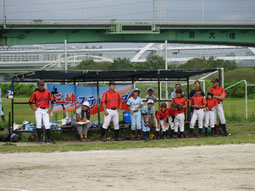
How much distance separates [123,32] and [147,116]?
28.3 metres

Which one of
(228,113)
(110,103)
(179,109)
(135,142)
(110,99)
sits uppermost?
(110,99)

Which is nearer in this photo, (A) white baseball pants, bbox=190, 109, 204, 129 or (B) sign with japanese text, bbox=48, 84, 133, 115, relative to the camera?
(A) white baseball pants, bbox=190, 109, 204, 129

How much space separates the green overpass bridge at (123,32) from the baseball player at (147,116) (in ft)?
89.1

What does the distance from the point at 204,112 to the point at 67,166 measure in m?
8.06

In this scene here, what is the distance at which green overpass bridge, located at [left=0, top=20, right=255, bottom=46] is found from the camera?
138 feet

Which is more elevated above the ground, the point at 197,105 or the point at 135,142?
the point at 197,105

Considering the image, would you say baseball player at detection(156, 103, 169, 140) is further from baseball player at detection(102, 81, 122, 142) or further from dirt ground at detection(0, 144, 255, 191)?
dirt ground at detection(0, 144, 255, 191)

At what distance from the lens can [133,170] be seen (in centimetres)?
905

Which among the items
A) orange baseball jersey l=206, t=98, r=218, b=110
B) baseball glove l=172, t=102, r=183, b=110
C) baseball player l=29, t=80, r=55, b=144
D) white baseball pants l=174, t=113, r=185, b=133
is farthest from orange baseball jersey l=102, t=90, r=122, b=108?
orange baseball jersey l=206, t=98, r=218, b=110

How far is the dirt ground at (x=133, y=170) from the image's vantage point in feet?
25.6

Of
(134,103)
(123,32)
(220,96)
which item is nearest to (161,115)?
(134,103)

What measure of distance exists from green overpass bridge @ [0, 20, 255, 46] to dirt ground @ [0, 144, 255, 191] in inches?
1239

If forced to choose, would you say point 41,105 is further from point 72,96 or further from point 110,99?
point 110,99

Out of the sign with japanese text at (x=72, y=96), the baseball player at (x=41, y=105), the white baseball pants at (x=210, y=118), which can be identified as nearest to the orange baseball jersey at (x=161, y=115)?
the white baseball pants at (x=210, y=118)
